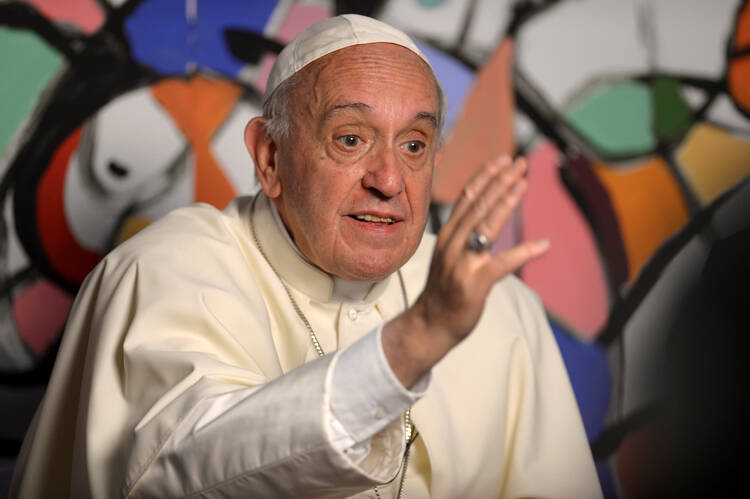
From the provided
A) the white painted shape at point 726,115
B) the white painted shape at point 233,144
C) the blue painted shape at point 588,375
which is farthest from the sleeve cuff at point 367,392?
the white painted shape at point 726,115

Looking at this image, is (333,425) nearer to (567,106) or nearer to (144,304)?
(144,304)

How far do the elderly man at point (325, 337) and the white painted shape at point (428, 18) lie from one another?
144cm

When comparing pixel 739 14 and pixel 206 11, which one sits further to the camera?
pixel 739 14

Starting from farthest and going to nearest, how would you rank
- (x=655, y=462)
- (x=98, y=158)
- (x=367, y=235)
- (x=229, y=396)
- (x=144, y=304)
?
(x=655, y=462)
(x=98, y=158)
(x=367, y=235)
(x=144, y=304)
(x=229, y=396)

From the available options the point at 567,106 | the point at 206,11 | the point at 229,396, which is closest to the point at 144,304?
the point at 229,396

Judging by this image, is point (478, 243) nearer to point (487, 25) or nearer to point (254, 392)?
point (254, 392)

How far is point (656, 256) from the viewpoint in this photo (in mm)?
4008

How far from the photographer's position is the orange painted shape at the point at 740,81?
4078 millimetres

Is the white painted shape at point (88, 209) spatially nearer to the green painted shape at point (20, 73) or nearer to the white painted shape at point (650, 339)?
the green painted shape at point (20, 73)

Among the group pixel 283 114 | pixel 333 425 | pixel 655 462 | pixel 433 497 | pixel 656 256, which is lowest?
pixel 655 462

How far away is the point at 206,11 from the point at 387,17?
83 centimetres

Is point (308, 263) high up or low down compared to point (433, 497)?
up

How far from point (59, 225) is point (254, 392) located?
2465 mm

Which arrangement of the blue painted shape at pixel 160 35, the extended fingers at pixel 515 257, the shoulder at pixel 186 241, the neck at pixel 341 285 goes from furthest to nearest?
the blue painted shape at pixel 160 35 → the neck at pixel 341 285 → the shoulder at pixel 186 241 → the extended fingers at pixel 515 257
